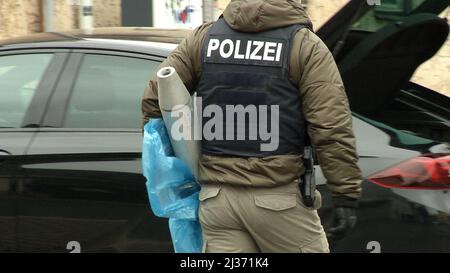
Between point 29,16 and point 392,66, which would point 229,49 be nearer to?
point 392,66

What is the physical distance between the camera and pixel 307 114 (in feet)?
8.59

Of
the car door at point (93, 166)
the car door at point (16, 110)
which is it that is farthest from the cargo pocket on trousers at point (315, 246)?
the car door at point (16, 110)

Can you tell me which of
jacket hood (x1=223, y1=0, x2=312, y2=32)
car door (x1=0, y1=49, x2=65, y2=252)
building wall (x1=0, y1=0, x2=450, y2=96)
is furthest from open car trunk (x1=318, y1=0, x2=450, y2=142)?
building wall (x1=0, y1=0, x2=450, y2=96)

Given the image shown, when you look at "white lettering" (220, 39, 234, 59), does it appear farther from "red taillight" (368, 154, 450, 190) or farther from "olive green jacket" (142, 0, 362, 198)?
"red taillight" (368, 154, 450, 190)

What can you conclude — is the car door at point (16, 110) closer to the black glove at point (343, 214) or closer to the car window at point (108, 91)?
the car window at point (108, 91)

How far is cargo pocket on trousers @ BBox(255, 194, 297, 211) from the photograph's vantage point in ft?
8.75

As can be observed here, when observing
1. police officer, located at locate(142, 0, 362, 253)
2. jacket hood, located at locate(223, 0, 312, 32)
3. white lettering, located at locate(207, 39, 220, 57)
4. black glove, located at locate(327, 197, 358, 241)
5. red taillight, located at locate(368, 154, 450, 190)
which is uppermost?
jacket hood, located at locate(223, 0, 312, 32)

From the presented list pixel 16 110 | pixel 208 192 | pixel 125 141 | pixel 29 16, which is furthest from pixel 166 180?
pixel 29 16

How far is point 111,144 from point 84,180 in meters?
0.21

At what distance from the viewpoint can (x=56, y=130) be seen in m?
3.67

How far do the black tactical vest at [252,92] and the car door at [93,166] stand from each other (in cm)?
89

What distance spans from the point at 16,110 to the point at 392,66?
196 centimetres

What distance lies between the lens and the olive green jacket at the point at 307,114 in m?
2.56
